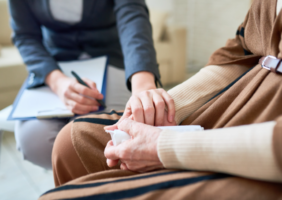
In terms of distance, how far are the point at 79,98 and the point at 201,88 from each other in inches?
14.5

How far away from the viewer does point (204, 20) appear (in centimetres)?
304

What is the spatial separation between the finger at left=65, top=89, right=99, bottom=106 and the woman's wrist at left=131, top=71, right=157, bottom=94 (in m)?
0.15

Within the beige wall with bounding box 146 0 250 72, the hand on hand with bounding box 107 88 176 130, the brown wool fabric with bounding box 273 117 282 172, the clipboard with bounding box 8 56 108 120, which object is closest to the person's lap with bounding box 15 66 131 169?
the clipboard with bounding box 8 56 108 120

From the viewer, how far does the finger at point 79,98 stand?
2.36 ft

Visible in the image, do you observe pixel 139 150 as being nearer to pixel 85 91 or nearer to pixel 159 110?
pixel 159 110

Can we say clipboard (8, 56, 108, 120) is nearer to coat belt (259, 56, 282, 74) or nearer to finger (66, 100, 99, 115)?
finger (66, 100, 99, 115)

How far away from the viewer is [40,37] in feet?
3.30

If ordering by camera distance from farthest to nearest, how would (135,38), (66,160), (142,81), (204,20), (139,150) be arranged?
1. (204,20)
2. (135,38)
3. (142,81)
4. (66,160)
5. (139,150)

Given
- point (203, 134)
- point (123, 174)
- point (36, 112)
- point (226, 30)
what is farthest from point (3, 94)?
point (226, 30)

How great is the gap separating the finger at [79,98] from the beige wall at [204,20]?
238 centimetres

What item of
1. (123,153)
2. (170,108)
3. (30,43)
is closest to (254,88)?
(170,108)

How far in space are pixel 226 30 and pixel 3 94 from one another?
244 centimetres

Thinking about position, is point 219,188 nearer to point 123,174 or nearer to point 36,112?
point 123,174

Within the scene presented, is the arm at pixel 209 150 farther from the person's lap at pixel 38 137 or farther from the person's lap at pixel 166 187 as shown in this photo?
the person's lap at pixel 38 137
